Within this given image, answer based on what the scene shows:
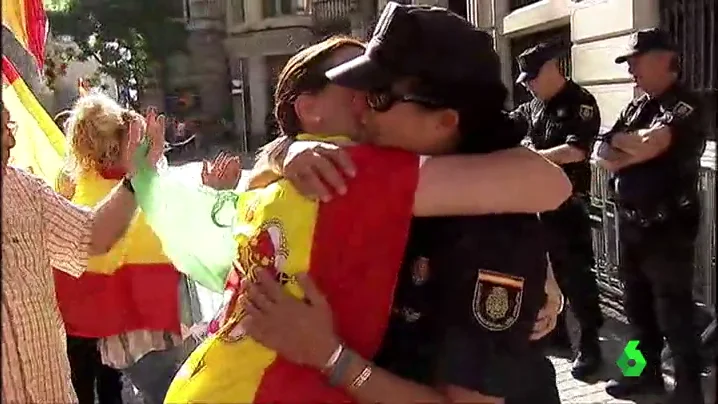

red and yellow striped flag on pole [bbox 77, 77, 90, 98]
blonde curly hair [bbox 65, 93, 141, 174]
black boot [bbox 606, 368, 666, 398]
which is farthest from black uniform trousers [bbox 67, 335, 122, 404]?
black boot [bbox 606, 368, 666, 398]

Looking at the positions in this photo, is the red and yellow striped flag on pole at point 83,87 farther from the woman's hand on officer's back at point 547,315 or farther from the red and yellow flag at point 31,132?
the woman's hand on officer's back at point 547,315

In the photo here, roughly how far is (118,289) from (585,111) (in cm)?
175

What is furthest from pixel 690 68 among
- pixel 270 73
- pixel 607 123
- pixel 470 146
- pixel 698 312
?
pixel 470 146

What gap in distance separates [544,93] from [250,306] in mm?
2452

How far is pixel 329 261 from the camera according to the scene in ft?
3.69

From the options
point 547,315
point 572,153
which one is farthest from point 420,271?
point 572,153

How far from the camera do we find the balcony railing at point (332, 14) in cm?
210

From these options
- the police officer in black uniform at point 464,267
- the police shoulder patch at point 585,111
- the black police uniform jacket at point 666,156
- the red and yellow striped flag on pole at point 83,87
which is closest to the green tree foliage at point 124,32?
the red and yellow striped flag on pole at point 83,87

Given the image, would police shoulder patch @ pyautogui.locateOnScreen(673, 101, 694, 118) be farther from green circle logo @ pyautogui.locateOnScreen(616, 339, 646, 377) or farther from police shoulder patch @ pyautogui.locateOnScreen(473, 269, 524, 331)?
police shoulder patch @ pyautogui.locateOnScreen(473, 269, 524, 331)

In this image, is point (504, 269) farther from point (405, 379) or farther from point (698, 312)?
point (698, 312)

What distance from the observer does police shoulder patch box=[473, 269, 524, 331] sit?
3.55 feet

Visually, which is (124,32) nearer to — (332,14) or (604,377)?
(332,14)

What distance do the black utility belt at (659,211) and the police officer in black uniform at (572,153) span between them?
205 mm

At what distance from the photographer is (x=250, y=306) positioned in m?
1.15
